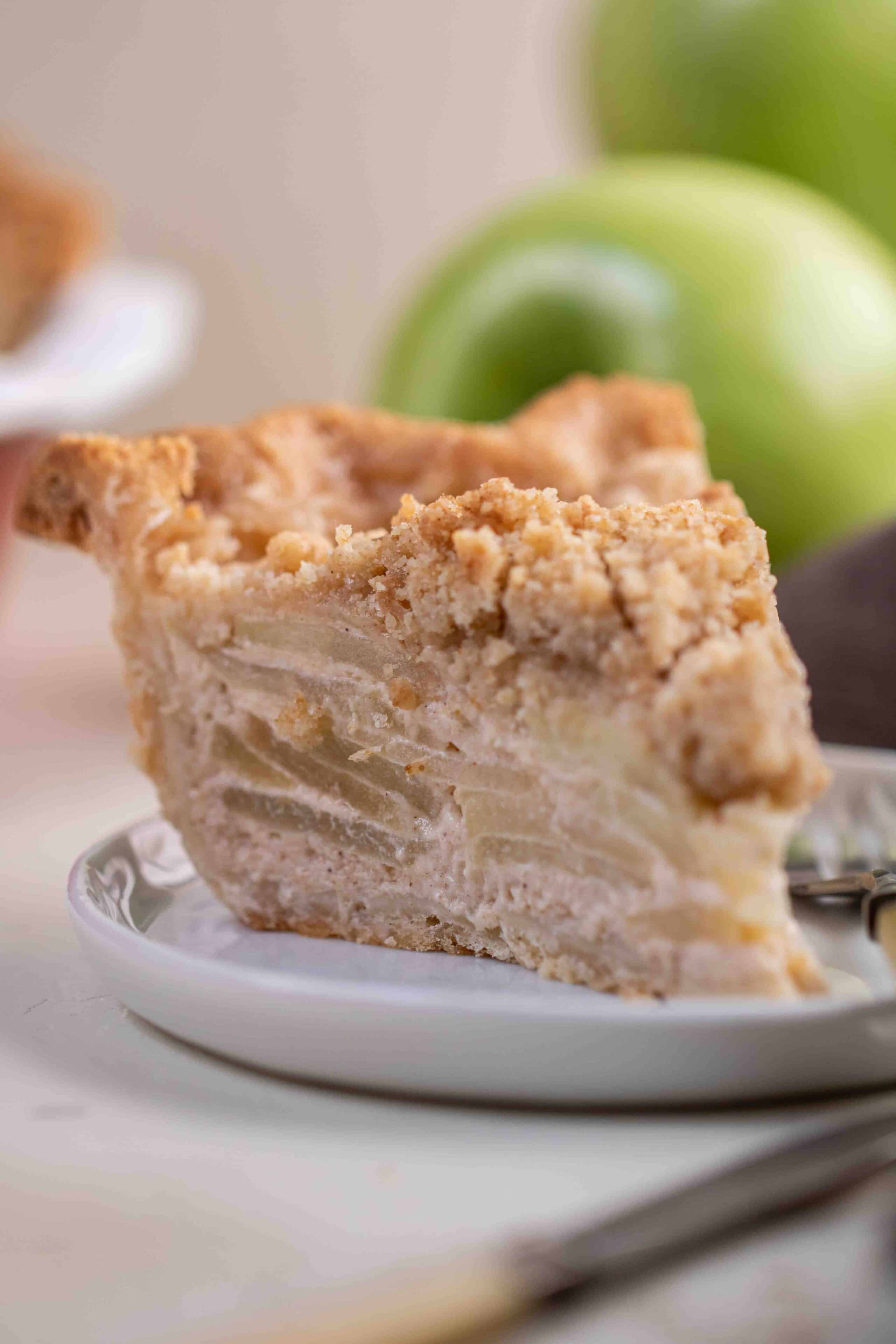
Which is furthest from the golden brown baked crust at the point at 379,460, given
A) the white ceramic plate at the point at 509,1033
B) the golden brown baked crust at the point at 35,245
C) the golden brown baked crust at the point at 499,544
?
the golden brown baked crust at the point at 35,245

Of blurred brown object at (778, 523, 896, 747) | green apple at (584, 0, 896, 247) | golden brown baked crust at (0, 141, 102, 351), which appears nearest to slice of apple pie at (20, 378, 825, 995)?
blurred brown object at (778, 523, 896, 747)

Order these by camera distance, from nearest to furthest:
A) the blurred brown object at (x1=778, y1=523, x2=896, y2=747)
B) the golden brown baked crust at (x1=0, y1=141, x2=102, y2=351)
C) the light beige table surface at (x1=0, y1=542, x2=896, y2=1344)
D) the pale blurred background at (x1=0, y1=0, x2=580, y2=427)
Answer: the light beige table surface at (x1=0, y1=542, x2=896, y2=1344) < the blurred brown object at (x1=778, y1=523, x2=896, y2=747) < the golden brown baked crust at (x1=0, y1=141, x2=102, y2=351) < the pale blurred background at (x1=0, y1=0, x2=580, y2=427)

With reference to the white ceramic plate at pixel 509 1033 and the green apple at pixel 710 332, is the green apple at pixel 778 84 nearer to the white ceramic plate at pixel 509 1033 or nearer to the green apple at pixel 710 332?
the green apple at pixel 710 332

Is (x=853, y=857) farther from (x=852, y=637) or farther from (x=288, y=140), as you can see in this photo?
(x=288, y=140)

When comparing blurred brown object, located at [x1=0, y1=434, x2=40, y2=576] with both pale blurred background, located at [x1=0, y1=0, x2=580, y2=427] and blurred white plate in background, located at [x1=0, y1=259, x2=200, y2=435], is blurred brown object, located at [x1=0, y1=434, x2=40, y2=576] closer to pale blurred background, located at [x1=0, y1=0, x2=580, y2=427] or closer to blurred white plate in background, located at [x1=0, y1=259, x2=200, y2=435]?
blurred white plate in background, located at [x1=0, y1=259, x2=200, y2=435]

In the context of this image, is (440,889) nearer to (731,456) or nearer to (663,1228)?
(663,1228)
